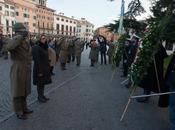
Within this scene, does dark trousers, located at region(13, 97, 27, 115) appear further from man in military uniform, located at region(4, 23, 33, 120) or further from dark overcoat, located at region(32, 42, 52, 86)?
dark overcoat, located at region(32, 42, 52, 86)

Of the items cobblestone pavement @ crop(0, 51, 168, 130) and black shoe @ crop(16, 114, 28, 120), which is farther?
black shoe @ crop(16, 114, 28, 120)

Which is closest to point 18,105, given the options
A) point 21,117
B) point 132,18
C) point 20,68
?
point 21,117

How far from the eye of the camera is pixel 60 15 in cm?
14975

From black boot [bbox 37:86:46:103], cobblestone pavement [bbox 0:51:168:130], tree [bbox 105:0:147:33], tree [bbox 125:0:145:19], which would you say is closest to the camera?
cobblestone pavement [bbox 0:51:168:130]

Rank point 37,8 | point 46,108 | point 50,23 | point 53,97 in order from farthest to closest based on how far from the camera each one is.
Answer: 1. point 50,23
2. point 37,8
3. point 53,97
4. point 46,108

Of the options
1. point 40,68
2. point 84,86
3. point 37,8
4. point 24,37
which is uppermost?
point 37,8

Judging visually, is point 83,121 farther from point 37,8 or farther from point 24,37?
point 37,8

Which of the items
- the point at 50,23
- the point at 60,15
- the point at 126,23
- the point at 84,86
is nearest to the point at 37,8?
the point at 50,23

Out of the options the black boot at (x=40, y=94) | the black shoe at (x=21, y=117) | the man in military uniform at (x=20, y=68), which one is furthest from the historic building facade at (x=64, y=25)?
the black shoe at (x=21, y=117)

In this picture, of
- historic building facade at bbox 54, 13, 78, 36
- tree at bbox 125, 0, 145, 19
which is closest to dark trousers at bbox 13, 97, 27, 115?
tree at bbox 125, 0, 145, 19

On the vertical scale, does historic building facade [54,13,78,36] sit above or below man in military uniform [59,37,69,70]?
above

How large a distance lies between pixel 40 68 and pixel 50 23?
129 m

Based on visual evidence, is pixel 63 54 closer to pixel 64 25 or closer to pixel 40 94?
pixel 40 94

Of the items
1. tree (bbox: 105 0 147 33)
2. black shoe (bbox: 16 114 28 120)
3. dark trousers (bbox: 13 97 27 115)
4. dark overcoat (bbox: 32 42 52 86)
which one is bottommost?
black shoe (bbox: 16 114 28 120)
